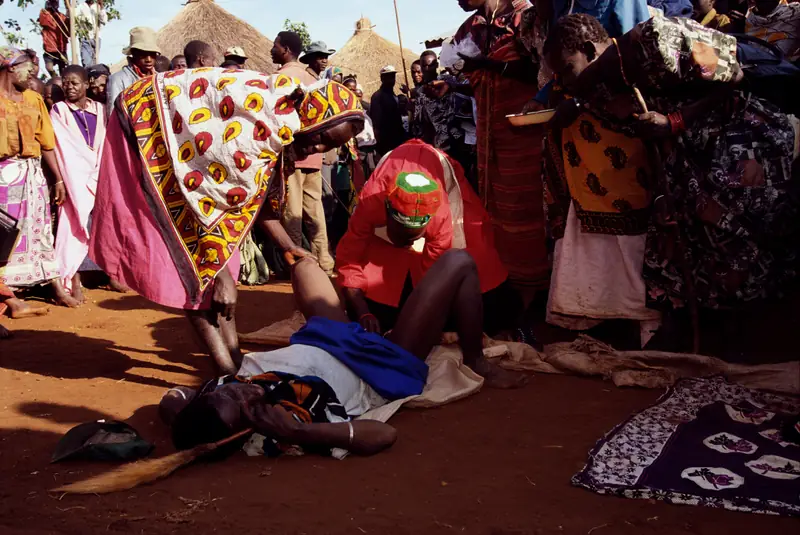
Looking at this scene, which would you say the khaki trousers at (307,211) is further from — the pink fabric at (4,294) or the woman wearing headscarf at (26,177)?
the pink fabric at (4,294)

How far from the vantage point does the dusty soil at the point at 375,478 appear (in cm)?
233

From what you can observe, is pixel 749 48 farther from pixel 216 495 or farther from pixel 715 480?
pixel 216 495

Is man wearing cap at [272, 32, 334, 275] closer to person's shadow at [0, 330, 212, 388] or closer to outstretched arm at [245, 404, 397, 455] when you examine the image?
person's shadow at [0, 330, 212, 388]

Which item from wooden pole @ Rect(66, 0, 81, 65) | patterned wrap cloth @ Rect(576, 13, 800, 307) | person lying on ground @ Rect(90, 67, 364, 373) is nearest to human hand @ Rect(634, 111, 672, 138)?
patterned wrap cloth @ Rect(576, 13, 800, 307)

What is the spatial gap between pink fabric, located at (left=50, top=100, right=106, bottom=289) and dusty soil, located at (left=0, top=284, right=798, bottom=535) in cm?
241

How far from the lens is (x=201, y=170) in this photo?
3.53 metres

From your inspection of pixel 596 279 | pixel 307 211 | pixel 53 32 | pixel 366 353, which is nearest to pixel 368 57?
pixel 53 32

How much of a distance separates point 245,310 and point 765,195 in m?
3.77

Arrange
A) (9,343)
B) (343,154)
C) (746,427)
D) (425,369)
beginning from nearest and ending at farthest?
(746,427), (425,369), (9,343), (343,154)

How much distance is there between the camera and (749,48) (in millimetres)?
3754

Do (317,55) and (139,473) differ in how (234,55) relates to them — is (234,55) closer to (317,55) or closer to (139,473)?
(317,55)

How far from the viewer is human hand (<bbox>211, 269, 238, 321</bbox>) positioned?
3.63 meters

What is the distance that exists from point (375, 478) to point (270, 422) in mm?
428

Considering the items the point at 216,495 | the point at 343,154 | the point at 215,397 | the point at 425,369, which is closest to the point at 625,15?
the point at 425,369
